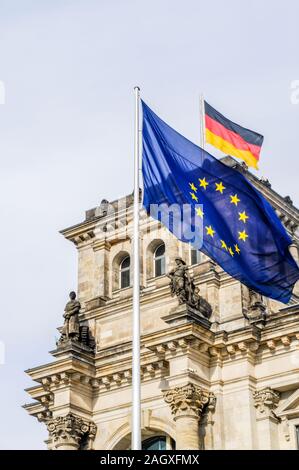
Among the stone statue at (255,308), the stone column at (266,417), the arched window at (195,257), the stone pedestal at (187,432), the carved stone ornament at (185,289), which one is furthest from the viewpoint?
the arched window at (195,257)

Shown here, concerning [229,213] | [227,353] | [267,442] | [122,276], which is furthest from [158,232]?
[229,213]

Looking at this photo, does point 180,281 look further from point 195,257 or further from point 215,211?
point 215,211

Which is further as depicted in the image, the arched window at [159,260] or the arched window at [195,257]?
the arched window at [159,260]

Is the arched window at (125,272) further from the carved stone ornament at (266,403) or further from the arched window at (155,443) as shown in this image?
the carved stone ornament at (266,403)

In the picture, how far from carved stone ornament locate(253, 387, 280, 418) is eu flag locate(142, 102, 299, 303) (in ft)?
29.0

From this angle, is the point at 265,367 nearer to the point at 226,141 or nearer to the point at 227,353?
the point at 227,353

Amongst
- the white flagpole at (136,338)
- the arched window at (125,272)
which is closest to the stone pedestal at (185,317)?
the arched window at (125,272)

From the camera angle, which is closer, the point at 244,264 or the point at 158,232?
the point at 244,264

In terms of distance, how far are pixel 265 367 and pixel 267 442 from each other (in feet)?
8.58

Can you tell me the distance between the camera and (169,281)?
135 feet

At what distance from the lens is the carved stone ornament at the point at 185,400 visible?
121 feet

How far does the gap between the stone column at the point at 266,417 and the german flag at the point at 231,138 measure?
25.7 ft

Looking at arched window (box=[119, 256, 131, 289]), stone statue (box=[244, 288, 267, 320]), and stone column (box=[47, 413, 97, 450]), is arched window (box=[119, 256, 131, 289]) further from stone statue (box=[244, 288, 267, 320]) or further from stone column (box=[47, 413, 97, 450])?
stone statue (box=[244, 288, 267, 320])

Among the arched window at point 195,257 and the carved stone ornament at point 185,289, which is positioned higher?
the arched window at point 195,257
